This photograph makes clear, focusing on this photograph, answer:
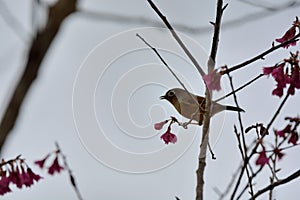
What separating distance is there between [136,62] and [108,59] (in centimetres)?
4

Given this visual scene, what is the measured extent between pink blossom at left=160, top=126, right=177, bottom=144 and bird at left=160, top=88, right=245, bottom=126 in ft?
0.11

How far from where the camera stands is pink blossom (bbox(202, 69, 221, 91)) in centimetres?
58

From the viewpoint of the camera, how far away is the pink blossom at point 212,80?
1.91 feet

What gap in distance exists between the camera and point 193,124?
2.16 feet

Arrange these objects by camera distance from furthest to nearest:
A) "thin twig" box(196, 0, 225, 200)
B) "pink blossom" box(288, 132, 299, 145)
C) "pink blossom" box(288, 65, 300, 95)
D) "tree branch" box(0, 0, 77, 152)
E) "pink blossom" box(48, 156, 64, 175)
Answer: "pink blossom" box(48, 156, 64, 175) → "pink blossom" box(288, 132, 299, 145) → "pink blossom" box(288, 65, 300, 95) → "thin twig" box(196, 0, 225, 200) → "tree branch" box(0, 0, 77, 152)

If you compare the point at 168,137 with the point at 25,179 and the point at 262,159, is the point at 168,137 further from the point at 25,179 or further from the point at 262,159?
the point at 25,179

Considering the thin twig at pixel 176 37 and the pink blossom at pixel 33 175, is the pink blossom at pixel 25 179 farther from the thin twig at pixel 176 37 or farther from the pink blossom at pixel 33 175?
the thin twig at pixel 176 37

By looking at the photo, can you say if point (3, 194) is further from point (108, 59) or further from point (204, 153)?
point (204, 153)

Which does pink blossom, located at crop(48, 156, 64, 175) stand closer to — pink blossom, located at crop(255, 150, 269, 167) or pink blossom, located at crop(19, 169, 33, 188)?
pink blossom, located at crop(19, 169, 33, 188)

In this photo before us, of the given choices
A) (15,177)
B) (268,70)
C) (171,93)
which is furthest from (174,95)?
(15,177)

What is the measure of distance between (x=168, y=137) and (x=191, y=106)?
0.07 m

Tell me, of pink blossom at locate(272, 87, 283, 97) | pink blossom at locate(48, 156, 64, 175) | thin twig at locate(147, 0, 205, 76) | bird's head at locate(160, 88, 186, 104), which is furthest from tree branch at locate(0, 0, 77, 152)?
pink blossom at locate(48, 156, 64, 175)

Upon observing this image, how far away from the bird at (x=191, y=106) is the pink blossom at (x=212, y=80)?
0.11 ft

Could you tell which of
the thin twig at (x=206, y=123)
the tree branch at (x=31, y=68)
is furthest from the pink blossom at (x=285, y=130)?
the tree branch at (x=31, y=68)
